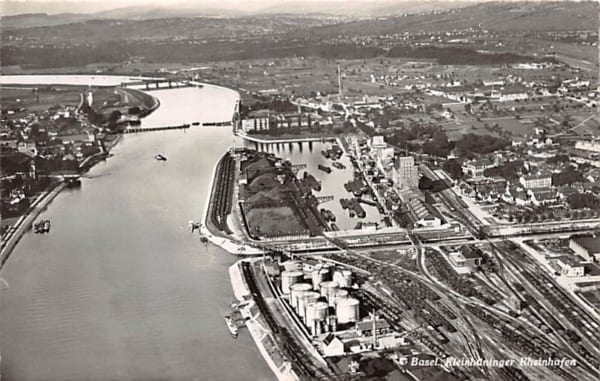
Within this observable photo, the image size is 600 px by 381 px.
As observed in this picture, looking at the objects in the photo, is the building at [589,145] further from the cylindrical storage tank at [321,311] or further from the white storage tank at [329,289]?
the cylindrical storage tank at [321,311]

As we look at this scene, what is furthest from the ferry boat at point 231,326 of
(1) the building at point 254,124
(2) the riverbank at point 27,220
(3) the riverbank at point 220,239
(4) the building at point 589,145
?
(1) the building at point 254,124

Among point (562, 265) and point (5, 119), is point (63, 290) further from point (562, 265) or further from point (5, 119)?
point (5, 119)

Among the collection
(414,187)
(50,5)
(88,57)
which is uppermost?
(50,5)

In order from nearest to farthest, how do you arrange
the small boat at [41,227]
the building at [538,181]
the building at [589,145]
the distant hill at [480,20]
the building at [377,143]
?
the small boat at [41,227], the building at [538,181], the building at [589,145], the building at [377,143], the distant hill at [480,20]

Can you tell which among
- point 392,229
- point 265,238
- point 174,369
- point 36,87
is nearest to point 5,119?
point 36,87

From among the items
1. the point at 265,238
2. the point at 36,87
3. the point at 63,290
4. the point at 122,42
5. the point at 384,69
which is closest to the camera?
the point at 63,290

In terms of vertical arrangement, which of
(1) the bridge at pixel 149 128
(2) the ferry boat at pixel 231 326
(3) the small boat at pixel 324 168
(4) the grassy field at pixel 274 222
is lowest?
(1) the bridge at pixel 149 128

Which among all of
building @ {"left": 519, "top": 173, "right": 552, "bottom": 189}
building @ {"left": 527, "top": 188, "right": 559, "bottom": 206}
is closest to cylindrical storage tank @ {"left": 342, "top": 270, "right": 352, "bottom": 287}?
building @ {"left": 527, "top": 188, "right": 559, "bottom": 206}
